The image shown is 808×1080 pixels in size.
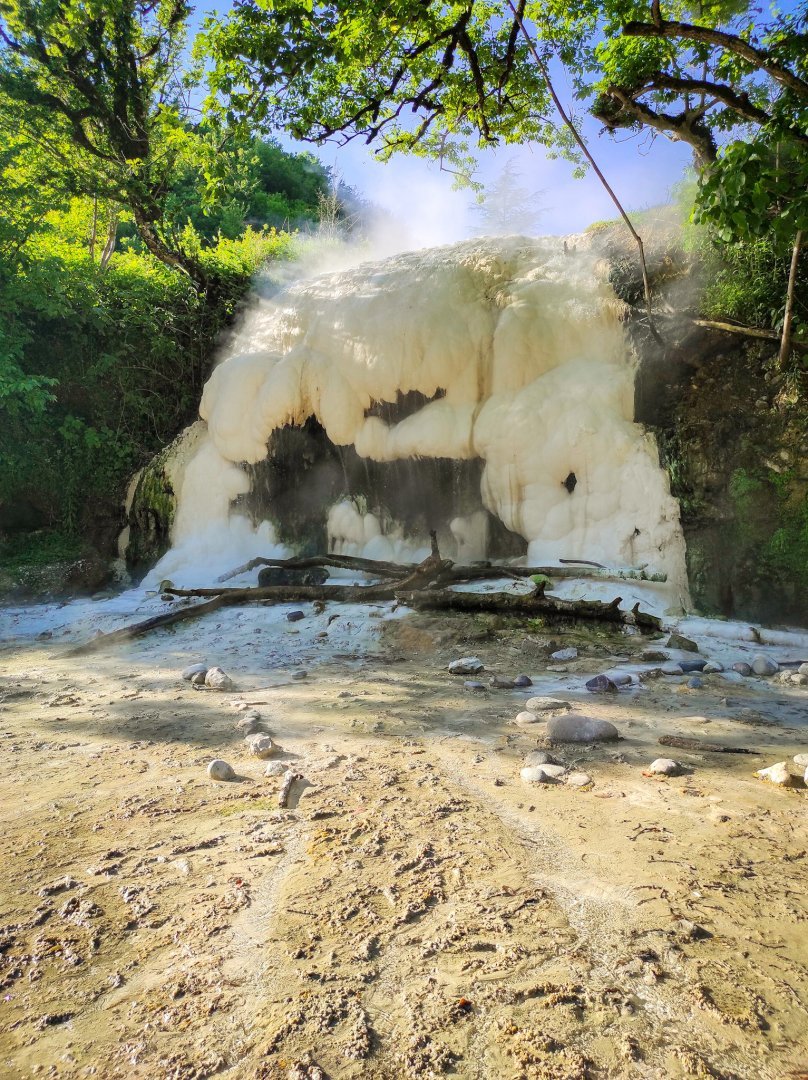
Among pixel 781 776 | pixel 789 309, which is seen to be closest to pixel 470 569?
pixel 789 309

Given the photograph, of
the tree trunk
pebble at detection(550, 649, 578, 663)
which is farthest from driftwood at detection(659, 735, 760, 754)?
the tree trunk

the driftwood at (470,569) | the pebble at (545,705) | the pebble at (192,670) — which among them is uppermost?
the driftwood at (470,569)

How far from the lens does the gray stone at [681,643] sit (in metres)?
5.03

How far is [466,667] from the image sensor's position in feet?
15.6

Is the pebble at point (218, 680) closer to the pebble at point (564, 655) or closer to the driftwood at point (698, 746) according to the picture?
the pebble at point (564, 655)

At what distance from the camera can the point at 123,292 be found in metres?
11.4

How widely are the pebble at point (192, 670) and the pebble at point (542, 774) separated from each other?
2.74 metres

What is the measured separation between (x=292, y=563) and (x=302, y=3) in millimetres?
5318

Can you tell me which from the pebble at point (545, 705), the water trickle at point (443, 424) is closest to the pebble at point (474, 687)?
the pebble at point (545, 705)

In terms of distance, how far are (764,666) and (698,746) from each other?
1.89 metres

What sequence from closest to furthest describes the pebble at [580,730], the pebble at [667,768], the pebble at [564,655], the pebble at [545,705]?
the pebble at [667,768] → the pebble at [580,730] → the pebble at [545,705] → the pebble at [564,655]

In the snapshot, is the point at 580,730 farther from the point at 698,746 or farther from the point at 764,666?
the point at 764,666

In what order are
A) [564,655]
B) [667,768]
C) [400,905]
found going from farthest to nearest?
[564,655], [667,768], [400,905]

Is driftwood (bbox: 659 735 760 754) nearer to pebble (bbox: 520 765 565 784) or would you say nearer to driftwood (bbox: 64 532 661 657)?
pebble (bbox: 520 765 565 784)
